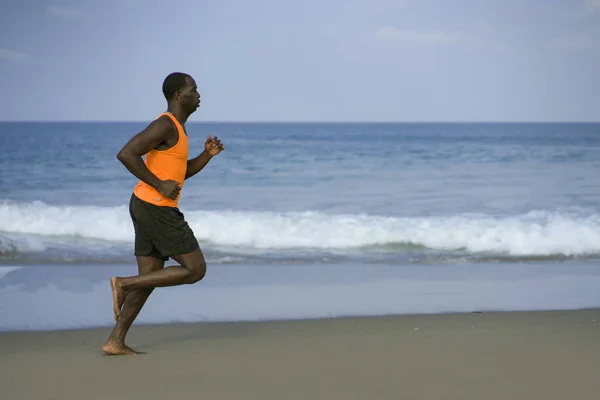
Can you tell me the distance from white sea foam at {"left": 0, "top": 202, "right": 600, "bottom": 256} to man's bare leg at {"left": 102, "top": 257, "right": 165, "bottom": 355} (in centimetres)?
625

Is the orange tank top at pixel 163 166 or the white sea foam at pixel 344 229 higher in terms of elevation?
the orange tank top at pixel 163 166

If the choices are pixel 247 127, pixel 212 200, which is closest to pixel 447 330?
pixel 212 200

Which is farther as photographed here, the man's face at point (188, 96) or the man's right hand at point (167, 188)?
the man's face at point (188, 96)

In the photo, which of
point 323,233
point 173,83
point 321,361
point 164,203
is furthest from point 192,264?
point 323,233

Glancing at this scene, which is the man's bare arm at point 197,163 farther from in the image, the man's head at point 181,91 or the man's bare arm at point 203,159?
the man's head at point 181,91

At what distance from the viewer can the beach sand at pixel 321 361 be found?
13.7 feet

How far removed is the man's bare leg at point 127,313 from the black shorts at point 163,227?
0.14 m

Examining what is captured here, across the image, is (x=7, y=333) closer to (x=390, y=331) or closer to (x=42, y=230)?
(x=390, y=331)

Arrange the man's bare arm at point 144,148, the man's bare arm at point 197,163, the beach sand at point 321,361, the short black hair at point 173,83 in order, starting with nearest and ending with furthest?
1. the beach sand at point 321,361
2. the man's bare arm at point 144,148
3. the short black hair at point 173,83
4. the man's bare arm at point 197,163

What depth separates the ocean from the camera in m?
6.95

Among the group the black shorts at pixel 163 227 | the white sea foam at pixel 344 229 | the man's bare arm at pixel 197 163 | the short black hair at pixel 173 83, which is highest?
the short black hair at pixel 173 83

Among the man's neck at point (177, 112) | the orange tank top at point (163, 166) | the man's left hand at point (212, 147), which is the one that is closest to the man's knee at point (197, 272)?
the orange tank top at point (163, 166)

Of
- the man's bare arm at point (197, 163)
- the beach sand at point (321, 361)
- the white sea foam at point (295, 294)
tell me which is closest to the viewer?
the beach sand at point (321, 361)

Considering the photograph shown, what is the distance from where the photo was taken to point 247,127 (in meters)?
38.9
